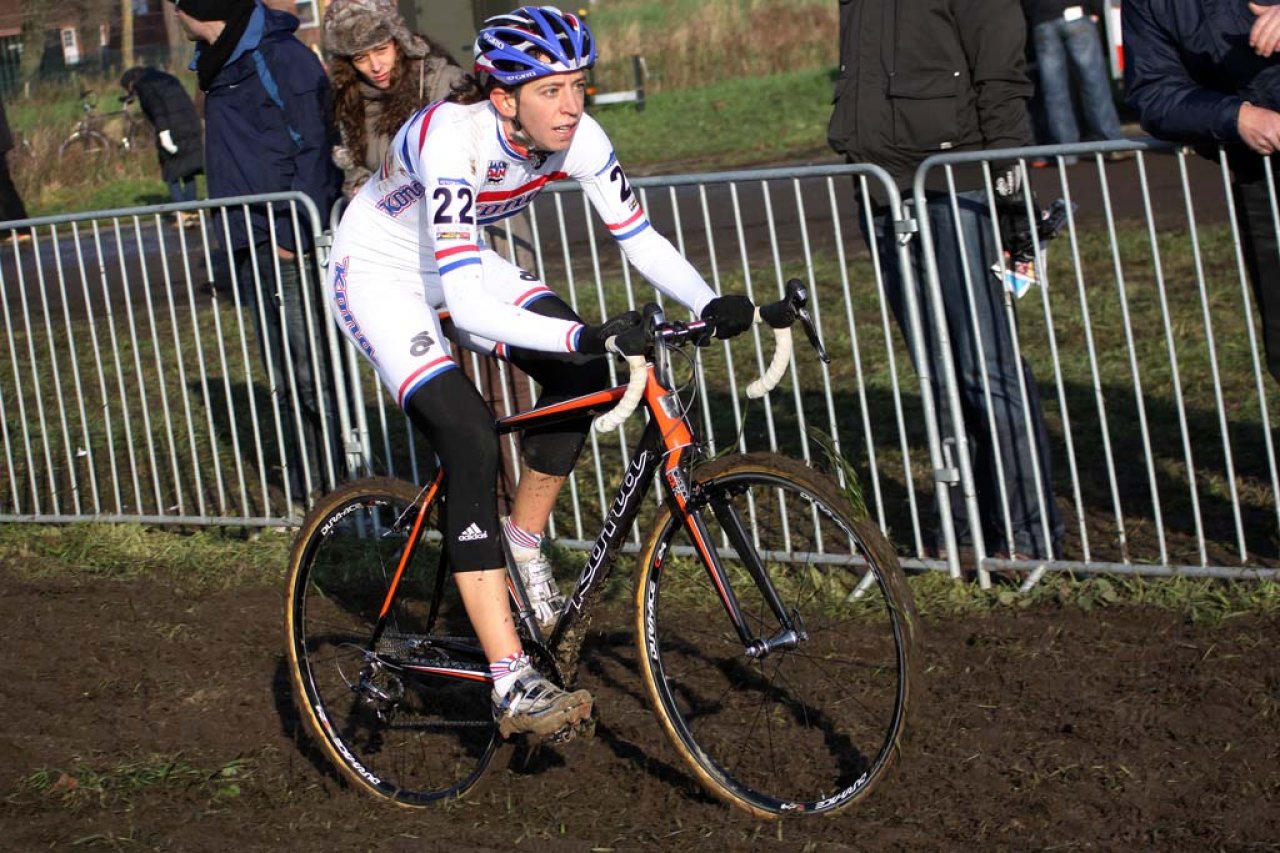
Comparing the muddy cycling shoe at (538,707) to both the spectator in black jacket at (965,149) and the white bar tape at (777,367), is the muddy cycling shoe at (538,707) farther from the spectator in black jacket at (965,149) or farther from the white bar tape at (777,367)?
the spectator in black jacket at (965,149)

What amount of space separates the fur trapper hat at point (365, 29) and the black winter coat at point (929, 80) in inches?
73.0

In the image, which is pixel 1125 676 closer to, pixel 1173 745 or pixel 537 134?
pixel 1173 745

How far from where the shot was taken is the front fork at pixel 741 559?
4.53 metres

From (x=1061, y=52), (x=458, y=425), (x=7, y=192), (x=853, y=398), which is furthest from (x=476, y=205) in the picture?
(x=7, y=192)

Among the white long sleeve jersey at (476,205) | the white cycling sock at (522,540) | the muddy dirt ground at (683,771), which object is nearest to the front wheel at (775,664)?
the muddy dirt ground at (683,771)

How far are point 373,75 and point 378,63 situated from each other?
62mm

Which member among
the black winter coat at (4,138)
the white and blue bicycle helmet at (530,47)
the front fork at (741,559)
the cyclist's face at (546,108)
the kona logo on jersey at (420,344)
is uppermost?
the black winter coat at (4,138)

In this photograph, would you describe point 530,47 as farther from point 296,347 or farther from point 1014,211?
point 296,347

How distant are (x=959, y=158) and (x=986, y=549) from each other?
1.57 metres

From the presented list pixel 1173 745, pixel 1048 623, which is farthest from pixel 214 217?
pixel 1173 745

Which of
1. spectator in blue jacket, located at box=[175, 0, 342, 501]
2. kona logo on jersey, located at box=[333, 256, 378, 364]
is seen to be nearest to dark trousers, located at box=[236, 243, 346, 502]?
spectator in blue jacket, located at box=[175, 0, 342, 501]

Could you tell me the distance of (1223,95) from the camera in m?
5.86

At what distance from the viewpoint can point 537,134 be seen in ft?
15.6

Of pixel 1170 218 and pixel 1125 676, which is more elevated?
pixel 1170 218
